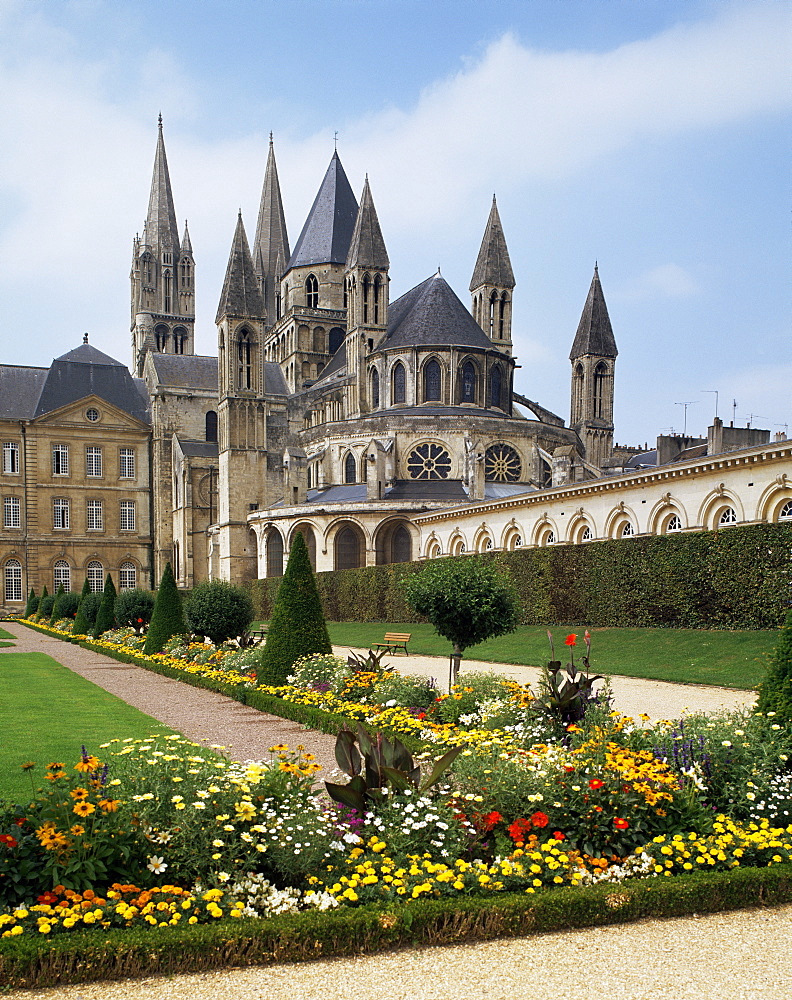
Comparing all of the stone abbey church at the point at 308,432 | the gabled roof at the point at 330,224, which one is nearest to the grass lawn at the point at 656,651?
the stone abbey church at the point at 308,432

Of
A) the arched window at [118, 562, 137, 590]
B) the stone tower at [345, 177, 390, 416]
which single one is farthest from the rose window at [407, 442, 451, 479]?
the arched window at [118, 562, 137, 590]

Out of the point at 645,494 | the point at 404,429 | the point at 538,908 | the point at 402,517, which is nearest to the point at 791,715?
the point at 538,908

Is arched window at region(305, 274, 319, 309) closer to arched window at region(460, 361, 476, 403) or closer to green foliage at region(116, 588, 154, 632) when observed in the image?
arched window at region(460, 361, 476, 403)

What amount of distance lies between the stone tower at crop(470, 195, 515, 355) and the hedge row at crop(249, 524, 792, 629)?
26813 mm

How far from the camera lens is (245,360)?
168 feet

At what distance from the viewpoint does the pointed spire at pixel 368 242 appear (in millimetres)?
50000

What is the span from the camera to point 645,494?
85.4ft

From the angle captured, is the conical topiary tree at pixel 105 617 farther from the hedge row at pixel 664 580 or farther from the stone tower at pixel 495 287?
the stone tower at pixel 495 287

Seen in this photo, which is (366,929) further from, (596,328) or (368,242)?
(596,328)

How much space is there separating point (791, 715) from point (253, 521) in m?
40.7

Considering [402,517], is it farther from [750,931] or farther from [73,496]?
[750,931]

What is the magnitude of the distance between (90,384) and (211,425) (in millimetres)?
8183

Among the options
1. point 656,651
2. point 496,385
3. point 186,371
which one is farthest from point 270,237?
point 656,651

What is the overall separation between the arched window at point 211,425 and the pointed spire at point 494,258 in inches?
771
